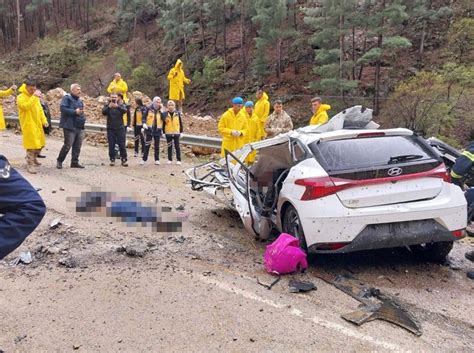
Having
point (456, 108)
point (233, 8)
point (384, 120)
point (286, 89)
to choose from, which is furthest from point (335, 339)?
point (233, 8)

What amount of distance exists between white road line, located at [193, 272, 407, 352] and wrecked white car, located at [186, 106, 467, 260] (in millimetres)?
806

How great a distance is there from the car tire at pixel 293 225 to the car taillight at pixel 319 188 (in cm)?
28

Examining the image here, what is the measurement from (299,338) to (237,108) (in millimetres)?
6662

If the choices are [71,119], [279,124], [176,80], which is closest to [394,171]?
[279,124]

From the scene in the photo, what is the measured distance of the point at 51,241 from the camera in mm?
5305

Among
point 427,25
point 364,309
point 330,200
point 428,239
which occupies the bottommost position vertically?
point 364,309

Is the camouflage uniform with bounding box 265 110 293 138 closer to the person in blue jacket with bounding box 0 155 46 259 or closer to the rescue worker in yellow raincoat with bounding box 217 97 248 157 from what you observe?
the rescue worker in yellow raincoat with bounding box 217 97 248 157

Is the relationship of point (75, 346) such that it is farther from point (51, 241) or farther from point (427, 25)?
point (427, 25)

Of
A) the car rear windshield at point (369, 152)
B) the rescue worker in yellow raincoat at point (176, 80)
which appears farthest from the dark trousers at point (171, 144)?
the car rear windshield at point (369, 152)

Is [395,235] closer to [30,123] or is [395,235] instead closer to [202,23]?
[30,123]

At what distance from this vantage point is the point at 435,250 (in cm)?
510

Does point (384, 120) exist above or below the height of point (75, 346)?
below

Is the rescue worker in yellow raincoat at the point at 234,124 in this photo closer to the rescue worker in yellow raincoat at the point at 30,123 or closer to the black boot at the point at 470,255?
the rescue worker in yellow raincoat at the point at 30,123

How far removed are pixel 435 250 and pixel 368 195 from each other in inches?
48.2
